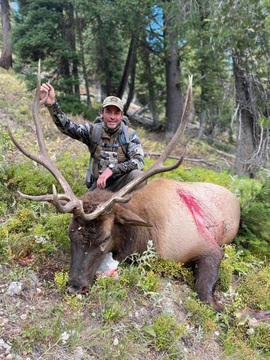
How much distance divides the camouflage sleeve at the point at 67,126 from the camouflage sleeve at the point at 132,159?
0.72 m

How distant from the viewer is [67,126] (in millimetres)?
4578

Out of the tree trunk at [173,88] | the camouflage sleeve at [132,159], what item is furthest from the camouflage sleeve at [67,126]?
the tree trunk at [173,88]

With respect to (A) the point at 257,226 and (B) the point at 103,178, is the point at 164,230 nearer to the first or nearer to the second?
(B) the point at 103,178

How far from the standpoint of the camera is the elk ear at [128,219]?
11.4 feet

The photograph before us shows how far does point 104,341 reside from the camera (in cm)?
261

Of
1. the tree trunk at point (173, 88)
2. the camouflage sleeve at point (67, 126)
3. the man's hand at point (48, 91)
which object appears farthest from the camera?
the tree trunk at point (173, 88)

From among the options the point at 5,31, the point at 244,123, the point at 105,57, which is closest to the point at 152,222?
the point at 244,123

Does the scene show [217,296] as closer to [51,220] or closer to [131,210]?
[131,210]

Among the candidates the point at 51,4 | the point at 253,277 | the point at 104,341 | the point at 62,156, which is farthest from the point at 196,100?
the point at 104,341

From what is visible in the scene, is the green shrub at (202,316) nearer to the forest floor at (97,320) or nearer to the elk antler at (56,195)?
the forest floor at (97,320)

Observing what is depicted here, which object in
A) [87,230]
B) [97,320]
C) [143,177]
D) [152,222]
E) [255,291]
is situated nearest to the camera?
[97,320]

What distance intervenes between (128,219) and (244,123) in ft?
24.4

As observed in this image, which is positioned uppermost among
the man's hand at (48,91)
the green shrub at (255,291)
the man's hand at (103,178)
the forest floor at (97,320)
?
the man's hand at (48,91)

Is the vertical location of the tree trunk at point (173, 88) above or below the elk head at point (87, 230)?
above
